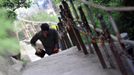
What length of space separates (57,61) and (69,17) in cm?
120

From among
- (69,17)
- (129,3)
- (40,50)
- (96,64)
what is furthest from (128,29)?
(40,50)

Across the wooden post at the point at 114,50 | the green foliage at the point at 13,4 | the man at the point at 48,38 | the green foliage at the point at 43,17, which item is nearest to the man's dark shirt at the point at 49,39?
the man at the point at 48,38

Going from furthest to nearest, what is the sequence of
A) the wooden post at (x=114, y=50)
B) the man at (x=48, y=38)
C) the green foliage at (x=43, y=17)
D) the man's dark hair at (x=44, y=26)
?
the green foliage at (x=43, y=17), the man at (x=48, y=38), the man's dark hair at (x=44, y=26), the wooden post at (x=114, y=50)

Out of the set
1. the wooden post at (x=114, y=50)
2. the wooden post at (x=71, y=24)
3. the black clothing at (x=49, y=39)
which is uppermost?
the wooden post at (x=114, y=50)

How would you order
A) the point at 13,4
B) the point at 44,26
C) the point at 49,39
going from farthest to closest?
1. the point at 13,4
2. the point at 49,39
3. the point at 44,26

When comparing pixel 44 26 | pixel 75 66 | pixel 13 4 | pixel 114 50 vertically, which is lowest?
pixel 44 26

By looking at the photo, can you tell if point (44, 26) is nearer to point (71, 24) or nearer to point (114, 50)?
point (71, 24)

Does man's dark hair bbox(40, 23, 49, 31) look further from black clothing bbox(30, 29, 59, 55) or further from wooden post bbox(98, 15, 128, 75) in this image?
wooden post bbox(98, 15, 128, 75)

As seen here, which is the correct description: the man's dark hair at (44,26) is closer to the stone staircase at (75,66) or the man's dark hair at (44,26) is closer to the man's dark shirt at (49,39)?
the man's dark shirt at (49,39)

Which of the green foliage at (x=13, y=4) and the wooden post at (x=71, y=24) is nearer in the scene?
the wooden post at (x=71, y=24)

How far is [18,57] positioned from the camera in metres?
14.1

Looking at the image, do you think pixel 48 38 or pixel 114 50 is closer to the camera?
pixel 114 50

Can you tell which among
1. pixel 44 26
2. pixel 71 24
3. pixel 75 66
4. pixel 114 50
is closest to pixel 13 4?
pixel 44 26

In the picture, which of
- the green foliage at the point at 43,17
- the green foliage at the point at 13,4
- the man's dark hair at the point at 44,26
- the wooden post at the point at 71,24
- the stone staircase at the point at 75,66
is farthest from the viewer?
the green foliage at the point at 43,17
